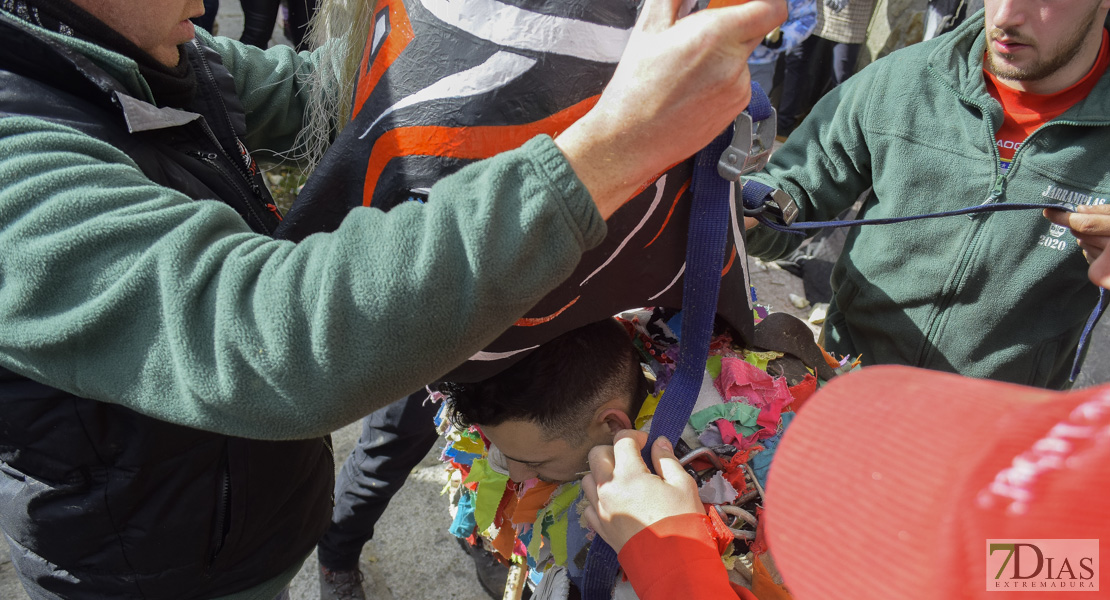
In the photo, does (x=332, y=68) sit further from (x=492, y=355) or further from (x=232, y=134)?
(x=492, y=355)

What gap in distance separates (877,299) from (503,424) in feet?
3.75

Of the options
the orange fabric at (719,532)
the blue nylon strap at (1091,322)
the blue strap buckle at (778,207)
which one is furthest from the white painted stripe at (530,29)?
the blue nylon strap at (1091,322)

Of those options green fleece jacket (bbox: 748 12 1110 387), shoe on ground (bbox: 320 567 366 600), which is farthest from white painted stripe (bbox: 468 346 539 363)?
shoe on ground (bbox: 320 567 366 600)

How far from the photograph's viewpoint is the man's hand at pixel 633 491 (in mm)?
1006

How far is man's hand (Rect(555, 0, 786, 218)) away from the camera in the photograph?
2.46 ft

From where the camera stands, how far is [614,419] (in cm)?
136

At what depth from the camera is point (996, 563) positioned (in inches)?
21.4

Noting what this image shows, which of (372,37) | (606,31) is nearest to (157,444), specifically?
(372,37)

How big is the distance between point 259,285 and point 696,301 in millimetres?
684

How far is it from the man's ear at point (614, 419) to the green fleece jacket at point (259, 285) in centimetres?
66

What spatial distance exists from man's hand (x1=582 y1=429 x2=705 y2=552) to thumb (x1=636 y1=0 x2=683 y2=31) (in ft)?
2.13

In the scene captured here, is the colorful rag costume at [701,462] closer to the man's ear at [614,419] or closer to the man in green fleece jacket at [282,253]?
the man's ear at [614,419]

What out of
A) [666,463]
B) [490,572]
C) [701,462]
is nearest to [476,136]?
[666,463]

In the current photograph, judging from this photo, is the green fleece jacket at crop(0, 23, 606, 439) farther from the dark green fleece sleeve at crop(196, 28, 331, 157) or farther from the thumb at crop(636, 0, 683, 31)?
the dark green fleece sleeve at crop(196, 28, 331, 157)
